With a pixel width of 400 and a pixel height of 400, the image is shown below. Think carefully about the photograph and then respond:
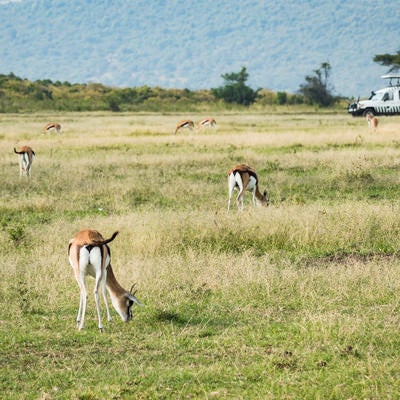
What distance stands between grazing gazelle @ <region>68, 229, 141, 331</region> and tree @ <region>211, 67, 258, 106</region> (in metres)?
64.7

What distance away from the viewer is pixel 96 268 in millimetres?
7285

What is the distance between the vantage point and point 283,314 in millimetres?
8094

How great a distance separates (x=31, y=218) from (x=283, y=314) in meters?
6.78

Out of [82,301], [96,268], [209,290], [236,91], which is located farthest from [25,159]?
[236,91]

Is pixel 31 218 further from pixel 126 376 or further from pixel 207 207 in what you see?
pixel 126 376

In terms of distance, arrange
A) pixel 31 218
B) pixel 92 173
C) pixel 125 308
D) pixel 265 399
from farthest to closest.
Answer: pixel 92 173, pixel 31 218, pixel 125 308, pixel 265 399

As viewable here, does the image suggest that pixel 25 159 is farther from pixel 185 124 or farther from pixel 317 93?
pixel 317 93

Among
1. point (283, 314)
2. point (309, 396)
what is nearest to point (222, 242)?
point (283, 314)

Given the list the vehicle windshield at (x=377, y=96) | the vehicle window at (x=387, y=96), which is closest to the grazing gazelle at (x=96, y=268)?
the vehicle window at (x=387, y=96)

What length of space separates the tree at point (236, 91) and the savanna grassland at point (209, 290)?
5566 centimetres

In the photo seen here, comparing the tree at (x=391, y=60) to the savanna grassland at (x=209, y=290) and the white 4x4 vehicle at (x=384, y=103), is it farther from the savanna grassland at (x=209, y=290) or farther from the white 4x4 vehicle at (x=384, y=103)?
the savanna grassland at (x=209, y=290)

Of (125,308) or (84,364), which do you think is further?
(125,308)

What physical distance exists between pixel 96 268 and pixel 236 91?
68.2m

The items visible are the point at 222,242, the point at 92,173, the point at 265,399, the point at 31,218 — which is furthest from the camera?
the point at 92,173
